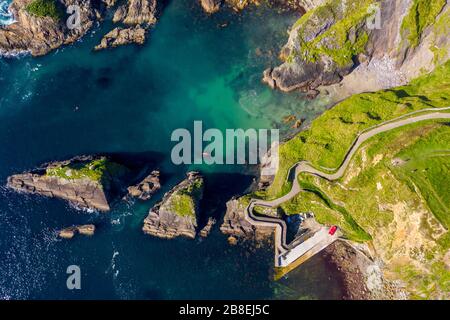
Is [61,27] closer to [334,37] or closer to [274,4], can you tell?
[274,4]

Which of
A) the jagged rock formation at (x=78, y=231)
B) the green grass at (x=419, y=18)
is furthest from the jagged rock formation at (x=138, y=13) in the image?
the green grass at (x=419, y=18)

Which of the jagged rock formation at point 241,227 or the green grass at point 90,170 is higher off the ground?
the green grass at point 90,170

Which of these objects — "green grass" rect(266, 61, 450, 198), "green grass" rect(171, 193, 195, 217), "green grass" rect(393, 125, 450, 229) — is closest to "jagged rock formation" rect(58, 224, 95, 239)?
"green grass" rect(171, 193, 195, 217)

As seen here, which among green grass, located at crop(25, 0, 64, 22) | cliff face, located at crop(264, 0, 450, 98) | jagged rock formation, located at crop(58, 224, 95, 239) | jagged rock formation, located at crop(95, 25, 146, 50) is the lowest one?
jagged rock formation, located at crop(58, 224, 95, 239)

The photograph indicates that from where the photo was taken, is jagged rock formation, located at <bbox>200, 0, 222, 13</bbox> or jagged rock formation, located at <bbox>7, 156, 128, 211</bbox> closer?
jagged rock formation, located at <bbox>7, 156, 128, 211</bbox>

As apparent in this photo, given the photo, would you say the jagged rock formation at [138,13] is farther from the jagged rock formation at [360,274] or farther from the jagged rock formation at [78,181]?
the jagged rock formation at [360,274]

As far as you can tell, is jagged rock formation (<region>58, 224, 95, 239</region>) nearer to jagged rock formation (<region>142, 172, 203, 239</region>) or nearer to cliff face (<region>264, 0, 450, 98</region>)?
jagged rock formation (<region>142, 172, 203, 239</region>)
